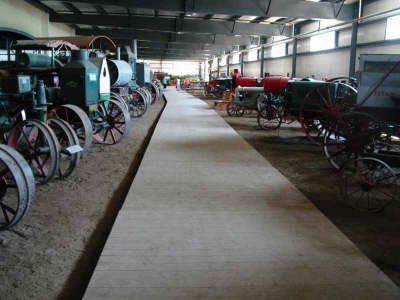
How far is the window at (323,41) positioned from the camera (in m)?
17.3

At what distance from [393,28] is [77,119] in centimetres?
1138

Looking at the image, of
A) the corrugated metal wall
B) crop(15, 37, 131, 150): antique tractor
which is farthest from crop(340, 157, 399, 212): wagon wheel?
the corrugated metal wall

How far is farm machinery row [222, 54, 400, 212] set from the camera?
4.24m

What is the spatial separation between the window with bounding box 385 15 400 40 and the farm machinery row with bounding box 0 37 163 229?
377 inches

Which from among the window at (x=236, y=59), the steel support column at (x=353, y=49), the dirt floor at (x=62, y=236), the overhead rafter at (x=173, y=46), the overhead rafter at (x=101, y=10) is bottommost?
the dirt floor at (x=62, y=236)

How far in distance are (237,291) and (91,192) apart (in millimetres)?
2777

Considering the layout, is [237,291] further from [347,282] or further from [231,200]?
[231,200]

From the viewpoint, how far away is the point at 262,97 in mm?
11242

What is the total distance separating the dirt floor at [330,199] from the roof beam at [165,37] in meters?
14.3

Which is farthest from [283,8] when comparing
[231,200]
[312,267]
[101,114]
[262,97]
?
[312,267]

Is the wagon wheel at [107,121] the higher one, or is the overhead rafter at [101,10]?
the overhead rafter at [101,10]

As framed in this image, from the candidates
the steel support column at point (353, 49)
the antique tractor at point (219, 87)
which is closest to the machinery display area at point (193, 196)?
the steel support column at point (353, 49)

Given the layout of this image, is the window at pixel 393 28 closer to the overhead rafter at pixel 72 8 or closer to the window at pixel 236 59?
the overhead rafter at pixel 72 8

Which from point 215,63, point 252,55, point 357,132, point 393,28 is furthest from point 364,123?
point 215,63
